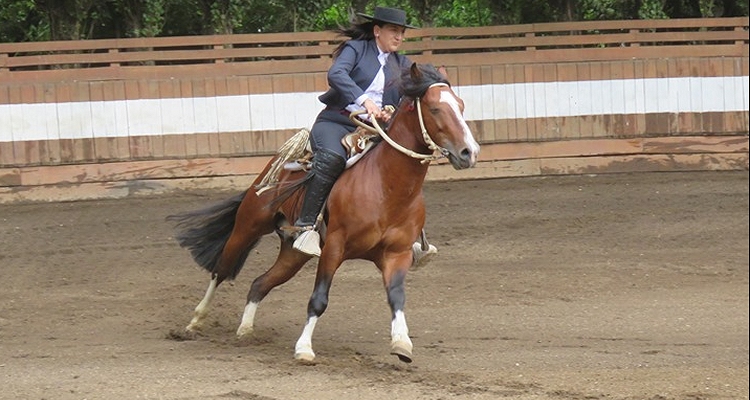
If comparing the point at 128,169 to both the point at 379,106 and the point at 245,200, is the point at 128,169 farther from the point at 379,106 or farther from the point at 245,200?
→ the point at 379,106

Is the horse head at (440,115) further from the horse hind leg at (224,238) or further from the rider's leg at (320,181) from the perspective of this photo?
the horse hind leg at (224,238)

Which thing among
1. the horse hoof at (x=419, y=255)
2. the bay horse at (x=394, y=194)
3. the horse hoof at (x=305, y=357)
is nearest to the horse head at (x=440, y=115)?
the bay horse at (x=394, y=194)

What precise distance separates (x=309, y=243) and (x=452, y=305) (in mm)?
2255

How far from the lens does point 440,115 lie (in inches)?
308

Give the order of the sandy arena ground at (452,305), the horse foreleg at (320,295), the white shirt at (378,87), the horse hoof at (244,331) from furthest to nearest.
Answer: the horse hoof at (244,331) < the white shirt at (378,87) < the horse foreleg at (320,295) < the sandy arena ground at (452,305)

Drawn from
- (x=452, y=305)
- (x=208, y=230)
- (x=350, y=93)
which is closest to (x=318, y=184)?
(x=350, y=93)

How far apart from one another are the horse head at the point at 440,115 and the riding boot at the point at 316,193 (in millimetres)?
817

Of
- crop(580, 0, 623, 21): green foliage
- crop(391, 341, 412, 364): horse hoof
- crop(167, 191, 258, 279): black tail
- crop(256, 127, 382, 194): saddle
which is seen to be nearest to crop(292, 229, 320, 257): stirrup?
crop(256, 127, 382, 194): saddle

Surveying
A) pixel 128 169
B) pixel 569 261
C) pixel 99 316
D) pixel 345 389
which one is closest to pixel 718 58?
pixel 569 261

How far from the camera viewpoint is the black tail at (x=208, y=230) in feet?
32.4

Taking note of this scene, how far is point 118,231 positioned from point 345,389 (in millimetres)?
6356

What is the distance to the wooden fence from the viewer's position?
1461cm

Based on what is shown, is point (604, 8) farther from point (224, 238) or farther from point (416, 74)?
point (416, 74)

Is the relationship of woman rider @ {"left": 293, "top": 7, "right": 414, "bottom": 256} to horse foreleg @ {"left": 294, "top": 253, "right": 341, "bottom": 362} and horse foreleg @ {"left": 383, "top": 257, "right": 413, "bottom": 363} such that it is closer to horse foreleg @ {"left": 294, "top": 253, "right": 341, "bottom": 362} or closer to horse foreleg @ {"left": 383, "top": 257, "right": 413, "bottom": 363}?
horse foreleg @ {"left": 294, "top": 253, "right": 341, "bottom": 362}
